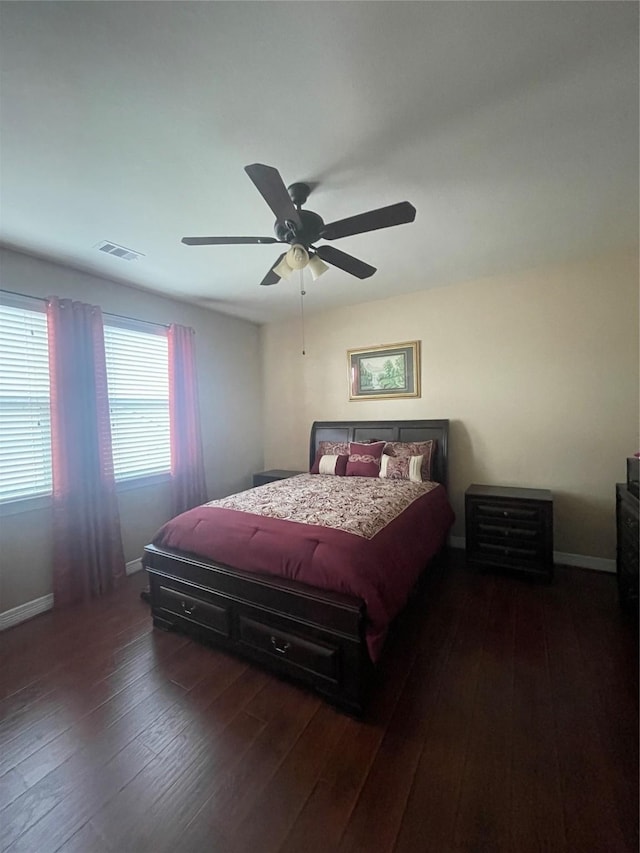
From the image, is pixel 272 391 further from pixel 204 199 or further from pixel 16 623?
pixel 16 623

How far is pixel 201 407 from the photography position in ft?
12.9

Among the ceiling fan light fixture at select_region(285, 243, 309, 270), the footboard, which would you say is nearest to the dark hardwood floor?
the footboard

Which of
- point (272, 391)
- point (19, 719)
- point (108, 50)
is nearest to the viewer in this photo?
point (108, 50)

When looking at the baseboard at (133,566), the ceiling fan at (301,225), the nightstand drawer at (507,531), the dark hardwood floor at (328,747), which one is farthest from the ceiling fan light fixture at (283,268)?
the baseboard at (133,566)

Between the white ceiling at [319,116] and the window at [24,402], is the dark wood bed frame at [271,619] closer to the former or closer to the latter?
the window at [24,402]

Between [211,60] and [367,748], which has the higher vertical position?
[211,60]

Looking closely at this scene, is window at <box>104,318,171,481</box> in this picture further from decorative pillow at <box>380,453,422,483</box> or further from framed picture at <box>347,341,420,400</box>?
decorative pillow at <box>380,453,422,483</box>

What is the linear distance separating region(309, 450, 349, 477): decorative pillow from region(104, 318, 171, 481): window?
5.19 ft

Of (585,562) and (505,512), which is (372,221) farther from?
(585,562)

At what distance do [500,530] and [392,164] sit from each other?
108 inches

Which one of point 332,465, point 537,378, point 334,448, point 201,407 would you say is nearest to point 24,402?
point 201,407

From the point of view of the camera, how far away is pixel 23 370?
254 cm

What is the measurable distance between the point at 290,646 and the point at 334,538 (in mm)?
A: 585

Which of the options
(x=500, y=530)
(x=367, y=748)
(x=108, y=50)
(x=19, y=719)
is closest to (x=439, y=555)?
(x=500, y=530)
